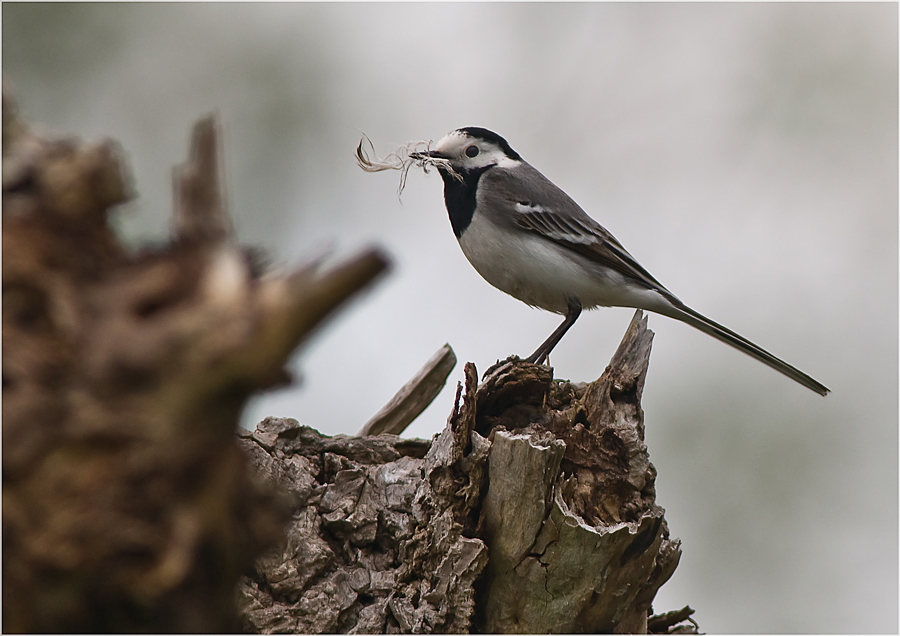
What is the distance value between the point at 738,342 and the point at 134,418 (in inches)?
164

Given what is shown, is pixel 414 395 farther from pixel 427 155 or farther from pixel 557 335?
pixel 427 155

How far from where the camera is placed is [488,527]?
2.78 metres

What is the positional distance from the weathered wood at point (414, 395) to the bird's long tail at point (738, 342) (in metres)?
1.54

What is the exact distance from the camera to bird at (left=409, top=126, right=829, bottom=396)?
4590 millimetres

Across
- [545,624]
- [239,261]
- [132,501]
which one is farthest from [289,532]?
[239,261]

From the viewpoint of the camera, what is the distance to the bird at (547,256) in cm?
459

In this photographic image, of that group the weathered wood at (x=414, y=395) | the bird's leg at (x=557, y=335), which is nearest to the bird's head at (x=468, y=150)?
the bird's leg at (x=557, y=335)

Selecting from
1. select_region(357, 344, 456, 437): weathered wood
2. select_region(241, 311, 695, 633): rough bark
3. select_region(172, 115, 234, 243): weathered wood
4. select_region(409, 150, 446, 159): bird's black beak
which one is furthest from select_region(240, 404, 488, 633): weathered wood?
select_region(409, 150, 446, 159): bird's black beak

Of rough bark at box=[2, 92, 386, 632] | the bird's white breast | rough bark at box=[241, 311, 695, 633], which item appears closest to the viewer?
rough bark at box=[2, 92, 386, 632]

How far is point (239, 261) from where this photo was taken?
3.81 feet

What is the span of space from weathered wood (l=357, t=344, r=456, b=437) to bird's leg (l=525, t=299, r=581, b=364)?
59 centimetres

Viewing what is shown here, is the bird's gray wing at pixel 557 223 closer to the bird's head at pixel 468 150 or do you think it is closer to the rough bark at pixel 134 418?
the bird's head at pixel 468 150

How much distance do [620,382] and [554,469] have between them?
0.75m

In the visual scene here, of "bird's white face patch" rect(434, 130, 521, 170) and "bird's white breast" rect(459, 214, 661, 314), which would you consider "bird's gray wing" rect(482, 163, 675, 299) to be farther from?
"bird's white face patch" rect(434, 130, 521, 170)
